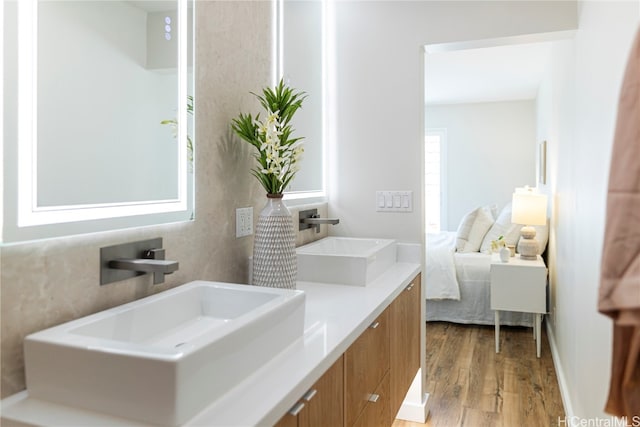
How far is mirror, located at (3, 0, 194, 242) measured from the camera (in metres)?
0.97

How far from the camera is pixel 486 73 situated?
16.1 feet

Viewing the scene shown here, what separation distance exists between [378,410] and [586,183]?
1.30 meters

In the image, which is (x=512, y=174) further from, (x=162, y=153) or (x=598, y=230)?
(x=162, y=153)

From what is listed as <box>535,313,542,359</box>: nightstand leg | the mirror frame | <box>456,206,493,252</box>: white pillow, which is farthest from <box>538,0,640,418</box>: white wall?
the mirror frame

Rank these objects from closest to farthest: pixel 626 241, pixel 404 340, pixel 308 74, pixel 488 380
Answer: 1. pixel 626 241
2. pixel 404 340
3. pixel 308 74
4. pixel 488 380

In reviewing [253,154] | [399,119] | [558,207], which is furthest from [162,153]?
[558,207]

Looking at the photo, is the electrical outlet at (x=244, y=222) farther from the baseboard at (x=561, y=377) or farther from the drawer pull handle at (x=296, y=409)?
the baseboard at (x=561, y=377)

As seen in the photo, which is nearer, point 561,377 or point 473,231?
point 561,377

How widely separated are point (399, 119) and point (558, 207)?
5.57 feet

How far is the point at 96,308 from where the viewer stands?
110 cm

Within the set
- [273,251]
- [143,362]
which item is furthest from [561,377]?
[143,362]

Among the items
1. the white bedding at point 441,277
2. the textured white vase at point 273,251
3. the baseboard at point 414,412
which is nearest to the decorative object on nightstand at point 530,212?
the white bedding at point 441,277

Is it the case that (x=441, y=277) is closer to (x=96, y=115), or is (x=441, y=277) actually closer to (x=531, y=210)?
(x=531, y=210)

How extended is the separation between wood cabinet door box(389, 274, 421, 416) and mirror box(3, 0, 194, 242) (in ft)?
3.17
